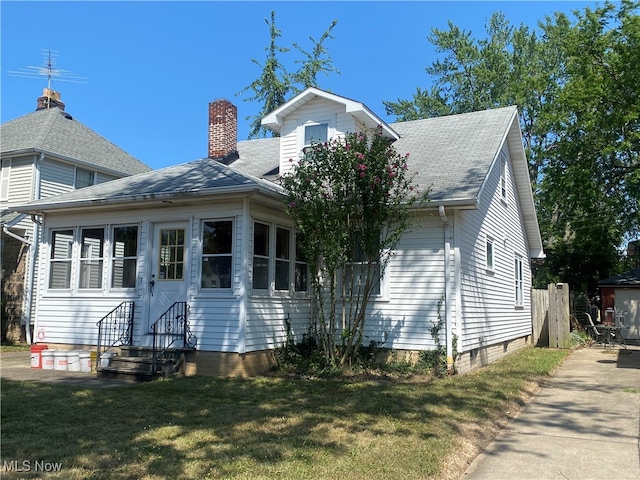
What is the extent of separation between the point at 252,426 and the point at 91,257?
7.18 m

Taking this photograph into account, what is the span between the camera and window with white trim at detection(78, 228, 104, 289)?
11.4 meters

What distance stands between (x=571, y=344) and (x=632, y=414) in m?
11.2

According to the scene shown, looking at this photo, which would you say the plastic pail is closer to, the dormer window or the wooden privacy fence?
the dormer window

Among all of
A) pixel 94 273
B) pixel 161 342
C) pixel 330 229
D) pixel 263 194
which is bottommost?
pixel 161 342

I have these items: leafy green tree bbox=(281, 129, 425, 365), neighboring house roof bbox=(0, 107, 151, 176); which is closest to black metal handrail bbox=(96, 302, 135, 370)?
leafy green tree bbox=(281, 129, 425, 365)

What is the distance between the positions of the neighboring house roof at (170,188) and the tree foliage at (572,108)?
55.9ft

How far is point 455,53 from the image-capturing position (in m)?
35.1

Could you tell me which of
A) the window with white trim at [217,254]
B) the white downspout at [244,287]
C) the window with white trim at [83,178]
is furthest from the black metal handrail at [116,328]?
the window with white trim at [83,178]

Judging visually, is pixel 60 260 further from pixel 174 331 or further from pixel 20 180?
pixel 20 180

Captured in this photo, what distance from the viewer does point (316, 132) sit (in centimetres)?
1315

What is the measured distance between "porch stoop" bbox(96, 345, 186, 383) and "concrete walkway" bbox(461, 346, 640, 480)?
5.94 m

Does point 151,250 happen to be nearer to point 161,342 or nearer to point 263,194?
point 161,342

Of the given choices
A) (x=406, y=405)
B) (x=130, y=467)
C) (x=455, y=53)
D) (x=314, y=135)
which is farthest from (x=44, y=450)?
(x=455, y=53)

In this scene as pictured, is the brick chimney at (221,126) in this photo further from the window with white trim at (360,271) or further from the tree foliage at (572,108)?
the tree foliage at (572,108)
